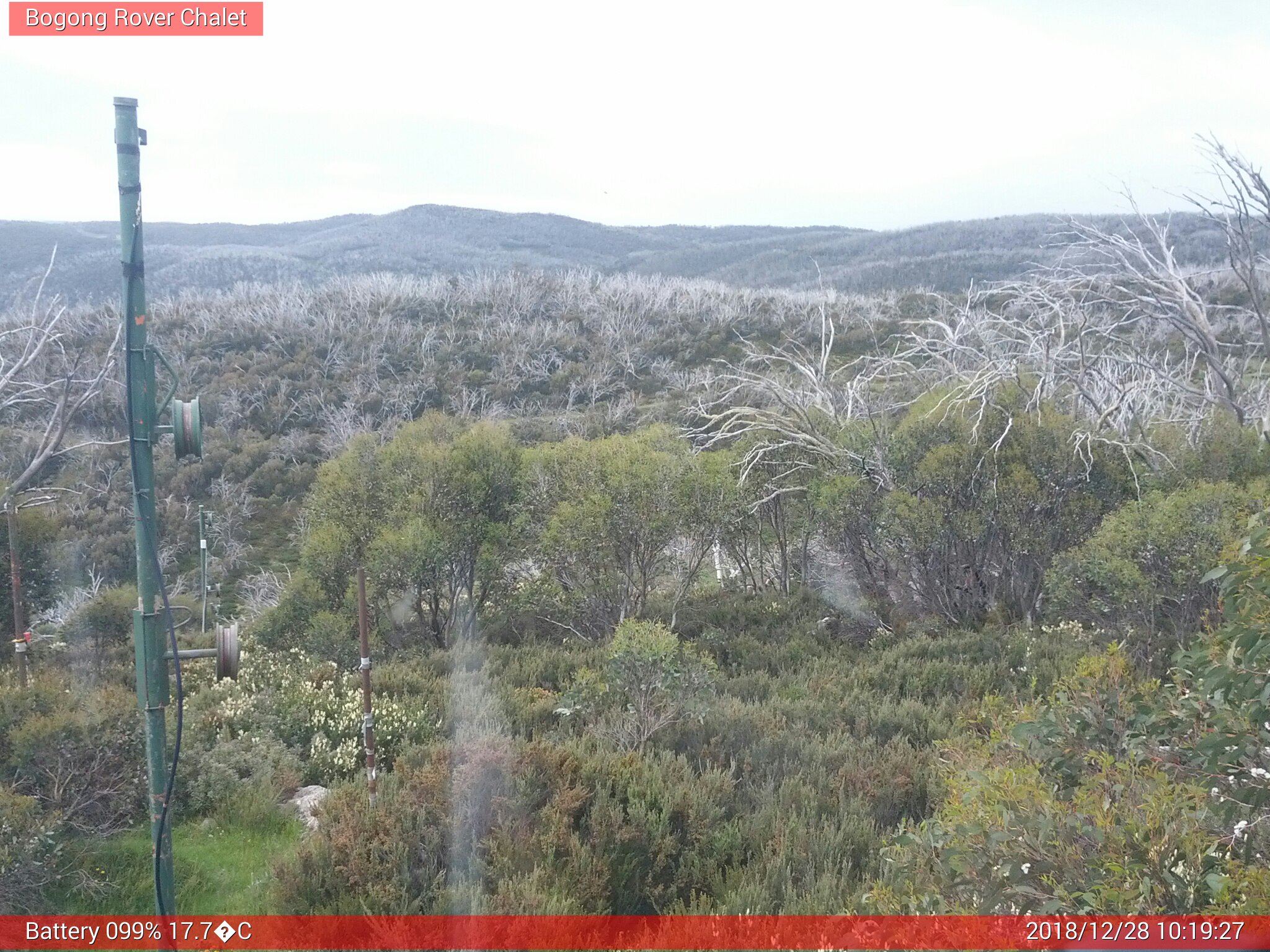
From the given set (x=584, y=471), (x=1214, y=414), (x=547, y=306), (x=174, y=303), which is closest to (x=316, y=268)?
(x=174, y=303)

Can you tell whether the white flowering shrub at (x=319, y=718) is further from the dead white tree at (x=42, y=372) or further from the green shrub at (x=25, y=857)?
the dead white tree at (x=42, y=372)

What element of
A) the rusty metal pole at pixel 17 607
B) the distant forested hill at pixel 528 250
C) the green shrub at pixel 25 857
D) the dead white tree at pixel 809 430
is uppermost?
the distant forested hill at pixel 528 250

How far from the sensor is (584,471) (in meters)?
10.7

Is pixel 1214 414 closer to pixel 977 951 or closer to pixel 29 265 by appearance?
pixel 977 951

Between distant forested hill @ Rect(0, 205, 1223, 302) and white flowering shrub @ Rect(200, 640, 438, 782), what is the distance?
2834 cm

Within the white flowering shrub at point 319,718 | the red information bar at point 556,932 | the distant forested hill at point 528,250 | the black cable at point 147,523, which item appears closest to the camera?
the red information bar at point 556,932

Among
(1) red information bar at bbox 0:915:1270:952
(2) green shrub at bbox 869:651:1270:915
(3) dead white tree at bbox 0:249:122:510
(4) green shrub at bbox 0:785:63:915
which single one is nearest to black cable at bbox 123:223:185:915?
(1) red information bar at bbox 0:915:1270:952

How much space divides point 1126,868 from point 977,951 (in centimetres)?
51

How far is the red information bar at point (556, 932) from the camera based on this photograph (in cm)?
276

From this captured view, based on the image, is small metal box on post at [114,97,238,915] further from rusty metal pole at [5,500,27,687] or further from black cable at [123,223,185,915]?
rusty metal pole at [5,500,27,687]

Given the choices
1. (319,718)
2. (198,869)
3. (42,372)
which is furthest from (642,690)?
(42,372)

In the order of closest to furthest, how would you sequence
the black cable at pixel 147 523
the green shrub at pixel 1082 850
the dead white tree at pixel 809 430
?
the green shrub at pixel 1082 850 < the black cable at pixel 147 523 < the dead white tree at pixel 809 430

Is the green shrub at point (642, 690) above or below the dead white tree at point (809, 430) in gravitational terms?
below

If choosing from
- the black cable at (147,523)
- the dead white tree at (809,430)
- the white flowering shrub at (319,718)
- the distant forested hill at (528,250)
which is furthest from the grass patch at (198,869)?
the distant forested hill at (528,250)
